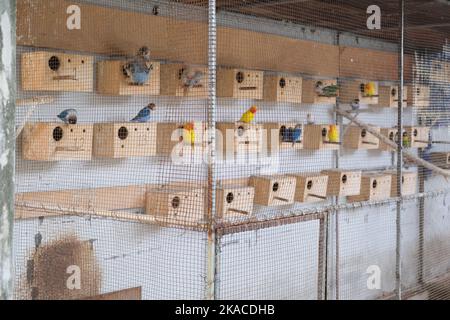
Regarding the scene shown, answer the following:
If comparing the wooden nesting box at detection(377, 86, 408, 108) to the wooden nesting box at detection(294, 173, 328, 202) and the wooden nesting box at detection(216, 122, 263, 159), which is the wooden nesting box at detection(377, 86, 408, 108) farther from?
the wooden nesting box at detection(216, 122, 263, 159)

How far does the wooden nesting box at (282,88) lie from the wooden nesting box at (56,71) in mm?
1180

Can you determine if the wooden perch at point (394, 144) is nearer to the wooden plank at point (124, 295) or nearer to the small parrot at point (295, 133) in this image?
the small parrot at point (295, 133)

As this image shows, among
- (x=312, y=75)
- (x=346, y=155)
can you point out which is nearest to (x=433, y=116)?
(x=346, y=155)

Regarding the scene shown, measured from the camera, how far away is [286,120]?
3.78 metres

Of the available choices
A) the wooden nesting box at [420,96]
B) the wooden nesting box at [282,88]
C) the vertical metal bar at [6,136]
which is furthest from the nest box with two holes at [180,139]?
the wooden nesting box at [420,96]

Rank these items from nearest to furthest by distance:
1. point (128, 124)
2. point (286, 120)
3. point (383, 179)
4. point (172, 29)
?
point (128, 124) → point (172, 29) → point (286, 120) → point (383, 179)

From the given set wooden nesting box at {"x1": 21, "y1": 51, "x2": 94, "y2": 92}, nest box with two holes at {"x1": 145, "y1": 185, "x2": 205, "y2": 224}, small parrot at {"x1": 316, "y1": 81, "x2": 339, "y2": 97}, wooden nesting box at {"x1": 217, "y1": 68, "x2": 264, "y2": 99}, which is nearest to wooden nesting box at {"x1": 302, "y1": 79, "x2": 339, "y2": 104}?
small parrot at {"x1": 316, "y1": 81, "x2": 339, "y2": 97}

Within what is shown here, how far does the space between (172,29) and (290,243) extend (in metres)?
1.63

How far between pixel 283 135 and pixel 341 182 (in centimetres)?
61

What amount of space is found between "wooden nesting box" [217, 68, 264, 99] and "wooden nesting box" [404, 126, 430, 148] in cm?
141

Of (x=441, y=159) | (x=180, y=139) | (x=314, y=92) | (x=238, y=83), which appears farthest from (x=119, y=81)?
(x=441, y=159)

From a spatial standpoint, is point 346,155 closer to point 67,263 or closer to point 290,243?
point 290,243

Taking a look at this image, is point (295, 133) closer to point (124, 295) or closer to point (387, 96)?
point (387, 96)

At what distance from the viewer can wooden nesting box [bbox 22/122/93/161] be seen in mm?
2541
